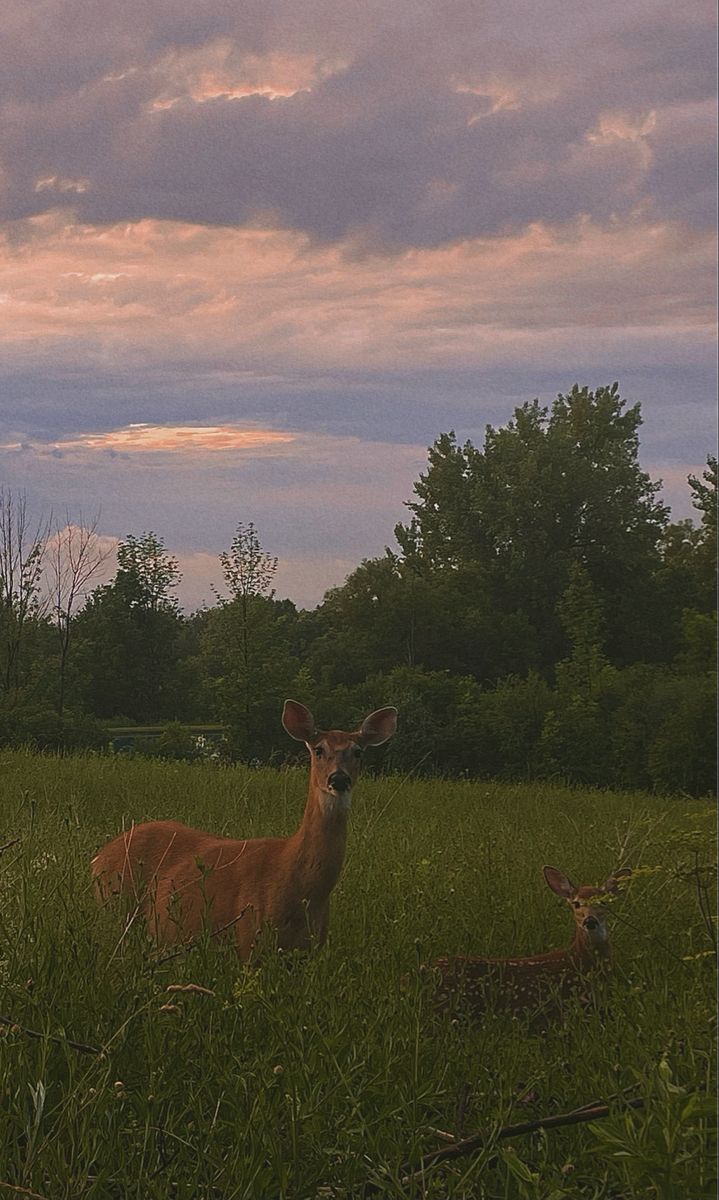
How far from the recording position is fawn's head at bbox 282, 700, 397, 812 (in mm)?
5211

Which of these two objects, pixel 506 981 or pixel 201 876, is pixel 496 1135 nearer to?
pixel 506 981

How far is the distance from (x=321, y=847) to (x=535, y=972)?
38.9 inches

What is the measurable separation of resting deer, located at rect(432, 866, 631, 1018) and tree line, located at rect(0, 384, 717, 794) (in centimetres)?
929

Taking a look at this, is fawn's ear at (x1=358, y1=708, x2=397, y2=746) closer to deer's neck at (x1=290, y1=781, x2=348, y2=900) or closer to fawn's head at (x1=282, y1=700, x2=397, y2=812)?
fawn's head at (x1=282, y1=700, x2=397, y2=812)

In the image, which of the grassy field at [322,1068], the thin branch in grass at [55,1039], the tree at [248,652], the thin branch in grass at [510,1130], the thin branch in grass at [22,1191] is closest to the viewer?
the thin branch in grass at [22,1191]

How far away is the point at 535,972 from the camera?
4.91 metres

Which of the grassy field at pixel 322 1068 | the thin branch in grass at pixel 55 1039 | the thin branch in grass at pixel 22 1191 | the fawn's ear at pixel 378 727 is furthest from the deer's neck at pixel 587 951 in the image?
the thin branch in grass at pixel 22 1191

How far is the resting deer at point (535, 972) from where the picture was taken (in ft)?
15.0

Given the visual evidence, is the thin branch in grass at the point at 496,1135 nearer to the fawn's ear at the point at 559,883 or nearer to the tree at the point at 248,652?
the fawn's ear at the point at 559,883

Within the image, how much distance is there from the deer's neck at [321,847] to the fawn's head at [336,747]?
0.07 feet

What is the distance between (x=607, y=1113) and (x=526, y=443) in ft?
63.7

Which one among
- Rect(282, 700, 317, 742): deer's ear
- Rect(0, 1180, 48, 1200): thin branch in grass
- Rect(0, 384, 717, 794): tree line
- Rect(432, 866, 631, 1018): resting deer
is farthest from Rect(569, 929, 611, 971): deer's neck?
Rect(0, 384, 717, 794): tree line

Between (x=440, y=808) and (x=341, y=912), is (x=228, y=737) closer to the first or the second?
(x=440, y=808)

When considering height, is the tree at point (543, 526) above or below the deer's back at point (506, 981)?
above
